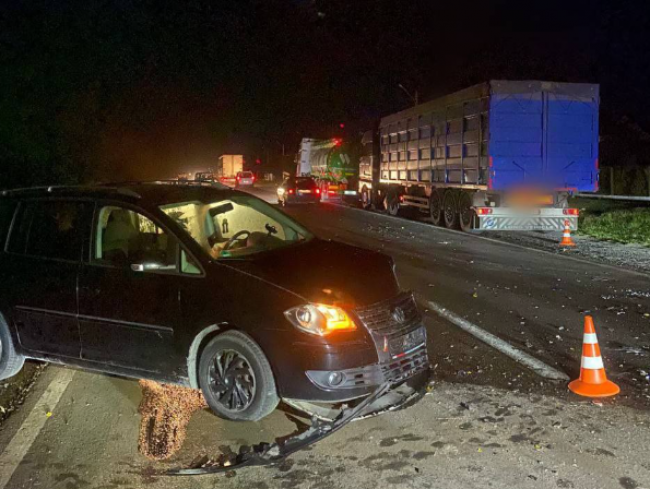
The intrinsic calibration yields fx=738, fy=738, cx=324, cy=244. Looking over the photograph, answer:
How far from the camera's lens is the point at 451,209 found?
67.6 feet

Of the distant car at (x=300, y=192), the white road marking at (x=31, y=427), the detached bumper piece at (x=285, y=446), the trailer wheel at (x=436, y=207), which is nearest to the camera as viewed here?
the detached bumper piece at (x=285, y=446)

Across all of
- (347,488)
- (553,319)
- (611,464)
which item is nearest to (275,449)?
(347,488)

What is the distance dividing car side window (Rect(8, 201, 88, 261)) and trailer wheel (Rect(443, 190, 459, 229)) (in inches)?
592

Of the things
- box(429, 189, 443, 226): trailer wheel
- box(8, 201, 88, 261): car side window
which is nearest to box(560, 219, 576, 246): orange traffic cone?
box(429, 189, 443, 226): trailer wheel

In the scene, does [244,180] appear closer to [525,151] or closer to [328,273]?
[525,151]

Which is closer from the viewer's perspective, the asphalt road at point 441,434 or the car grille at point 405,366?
the asphalt road at point 441,434

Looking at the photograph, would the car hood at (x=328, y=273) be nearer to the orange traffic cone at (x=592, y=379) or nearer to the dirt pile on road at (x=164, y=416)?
the dirt pile on road at (x=164, y=416)

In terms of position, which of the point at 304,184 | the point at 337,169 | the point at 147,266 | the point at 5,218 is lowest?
the point at 147,266

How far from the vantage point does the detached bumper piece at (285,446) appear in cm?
466

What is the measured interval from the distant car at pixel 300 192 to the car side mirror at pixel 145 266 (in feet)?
85.4

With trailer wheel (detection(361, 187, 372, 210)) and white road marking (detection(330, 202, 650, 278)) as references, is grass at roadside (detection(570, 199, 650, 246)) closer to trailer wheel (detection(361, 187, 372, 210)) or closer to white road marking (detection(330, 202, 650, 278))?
white road marking (detection(330, 202, 650, 278))

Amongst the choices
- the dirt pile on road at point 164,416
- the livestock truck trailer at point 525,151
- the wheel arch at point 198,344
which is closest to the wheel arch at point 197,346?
the wheel arch at point 198,344

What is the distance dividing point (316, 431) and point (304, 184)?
26.8 meters

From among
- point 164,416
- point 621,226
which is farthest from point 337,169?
point 164,416
